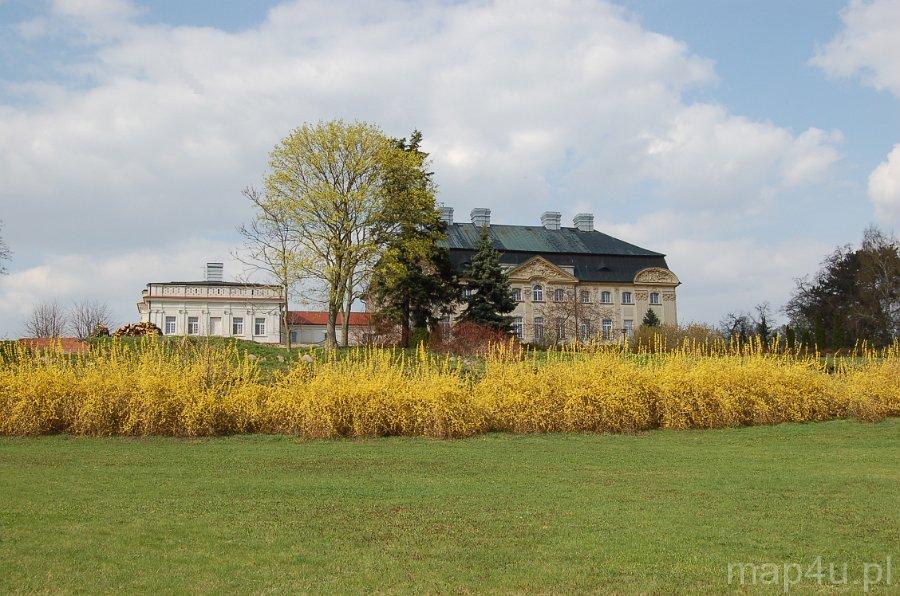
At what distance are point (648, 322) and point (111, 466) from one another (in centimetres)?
4856

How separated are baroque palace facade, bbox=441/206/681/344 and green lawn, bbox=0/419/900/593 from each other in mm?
46409

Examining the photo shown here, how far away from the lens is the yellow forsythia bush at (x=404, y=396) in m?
13.7

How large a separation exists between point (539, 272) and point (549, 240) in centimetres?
518

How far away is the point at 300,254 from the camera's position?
1283 inches

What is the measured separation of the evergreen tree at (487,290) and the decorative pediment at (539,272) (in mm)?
16927

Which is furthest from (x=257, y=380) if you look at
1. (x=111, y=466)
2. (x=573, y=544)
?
(x=573, y=544)

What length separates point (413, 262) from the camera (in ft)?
119

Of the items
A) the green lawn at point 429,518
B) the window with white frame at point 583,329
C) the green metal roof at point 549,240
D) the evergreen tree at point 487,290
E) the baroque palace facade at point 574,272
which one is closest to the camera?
the green lawn at point 429,518

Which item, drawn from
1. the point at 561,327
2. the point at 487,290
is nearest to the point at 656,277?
the point at 561,327

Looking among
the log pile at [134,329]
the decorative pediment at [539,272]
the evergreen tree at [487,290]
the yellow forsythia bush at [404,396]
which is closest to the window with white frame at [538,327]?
the decorative pediment at [539,272]

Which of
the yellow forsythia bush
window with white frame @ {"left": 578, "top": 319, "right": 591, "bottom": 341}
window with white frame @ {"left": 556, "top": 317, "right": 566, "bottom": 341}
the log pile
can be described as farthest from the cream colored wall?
the yellow forsythia bush

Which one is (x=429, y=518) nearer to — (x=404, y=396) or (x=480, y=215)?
(x=404, y=396)

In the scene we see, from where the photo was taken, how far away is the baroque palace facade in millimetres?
59531

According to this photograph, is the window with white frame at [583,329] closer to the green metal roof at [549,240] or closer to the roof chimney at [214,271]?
the green metal roof at [549,240]
